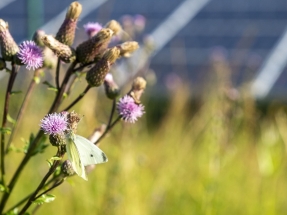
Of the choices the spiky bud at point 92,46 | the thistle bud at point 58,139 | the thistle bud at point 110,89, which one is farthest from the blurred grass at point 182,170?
the thistle bud at point 58,139

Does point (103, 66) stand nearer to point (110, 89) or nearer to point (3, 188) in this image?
point (110, 89)

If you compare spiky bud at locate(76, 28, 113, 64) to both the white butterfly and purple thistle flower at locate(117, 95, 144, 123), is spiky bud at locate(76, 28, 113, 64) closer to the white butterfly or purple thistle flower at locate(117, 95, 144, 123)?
purple thistle flower at locate(117, 95, 144, 123)

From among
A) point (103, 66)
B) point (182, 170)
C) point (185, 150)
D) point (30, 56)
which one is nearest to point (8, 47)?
point (30, 56)

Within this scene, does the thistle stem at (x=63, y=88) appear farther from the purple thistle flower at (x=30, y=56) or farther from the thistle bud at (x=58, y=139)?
the thistle bud at (x=58, y=139)

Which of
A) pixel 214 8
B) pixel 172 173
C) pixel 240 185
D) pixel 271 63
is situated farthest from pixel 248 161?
pixel 214 8

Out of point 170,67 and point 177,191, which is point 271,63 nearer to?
point 170,67

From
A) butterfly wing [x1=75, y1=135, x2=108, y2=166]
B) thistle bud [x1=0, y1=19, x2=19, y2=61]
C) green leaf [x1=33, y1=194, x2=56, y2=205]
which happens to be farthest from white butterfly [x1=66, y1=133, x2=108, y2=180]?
thistle bud [x1=0, y1=19, x2=19, y2=61]
